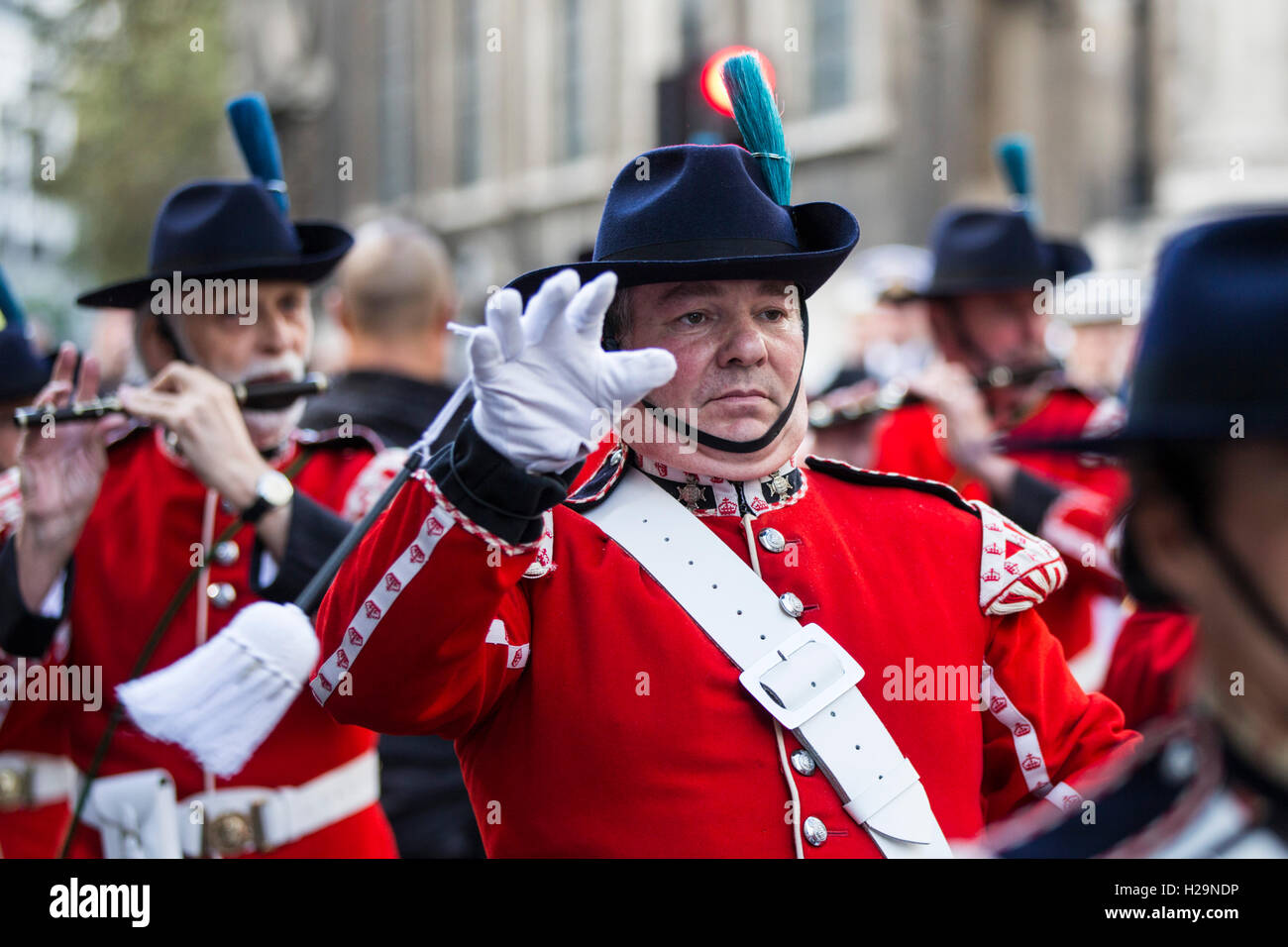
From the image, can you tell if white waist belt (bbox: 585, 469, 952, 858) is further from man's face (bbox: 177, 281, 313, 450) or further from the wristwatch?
man's face (bbox: 177, 281, 313, 450)

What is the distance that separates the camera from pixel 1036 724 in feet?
8.48

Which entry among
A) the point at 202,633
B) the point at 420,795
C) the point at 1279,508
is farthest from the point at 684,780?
the point at 420,795

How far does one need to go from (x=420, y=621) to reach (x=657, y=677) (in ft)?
1.39

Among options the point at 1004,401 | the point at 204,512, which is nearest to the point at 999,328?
the point at 1004,401

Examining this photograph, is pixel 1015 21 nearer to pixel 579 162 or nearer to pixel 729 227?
pixel 579 162

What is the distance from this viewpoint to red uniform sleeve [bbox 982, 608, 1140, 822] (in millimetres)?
2590

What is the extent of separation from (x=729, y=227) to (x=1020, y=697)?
2.99 feet

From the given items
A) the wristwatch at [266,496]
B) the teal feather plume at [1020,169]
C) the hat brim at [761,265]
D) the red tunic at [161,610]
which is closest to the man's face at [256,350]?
the red tunic at [161,610]

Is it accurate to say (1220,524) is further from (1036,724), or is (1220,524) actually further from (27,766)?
(27,766)

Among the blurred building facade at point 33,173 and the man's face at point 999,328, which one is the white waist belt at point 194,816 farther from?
the blurred building facade at point 33,173

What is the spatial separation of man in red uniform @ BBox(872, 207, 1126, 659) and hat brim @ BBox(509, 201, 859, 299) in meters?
2.02

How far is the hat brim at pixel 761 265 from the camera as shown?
2496 mm

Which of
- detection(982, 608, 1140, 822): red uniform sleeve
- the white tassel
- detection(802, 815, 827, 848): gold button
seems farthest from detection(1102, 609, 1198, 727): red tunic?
the white tassel

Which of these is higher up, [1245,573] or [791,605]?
[1245,573]
